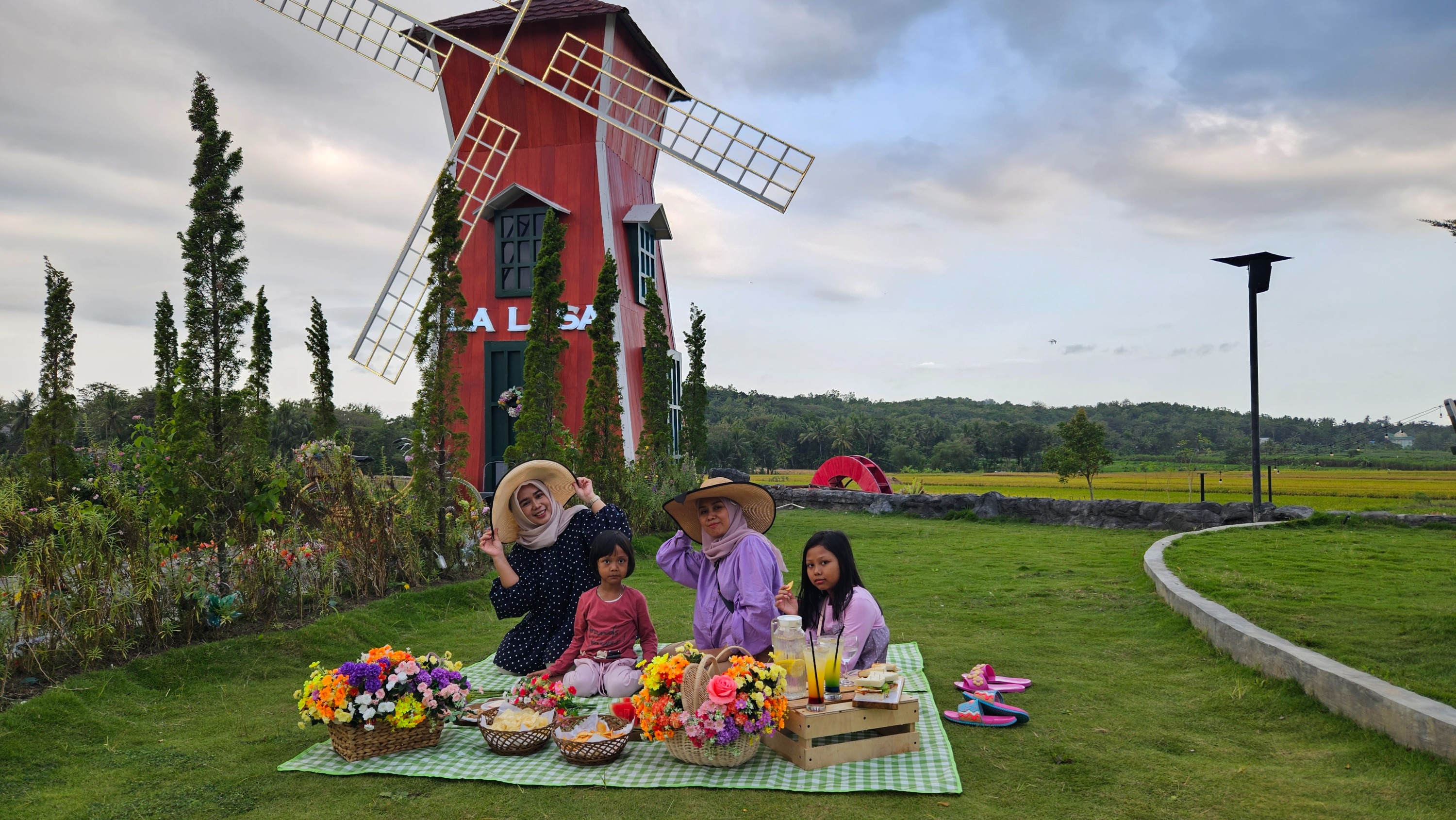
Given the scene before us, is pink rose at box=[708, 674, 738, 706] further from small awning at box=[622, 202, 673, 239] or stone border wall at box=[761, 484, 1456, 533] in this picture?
small awning at box=[622, 202, 673, 239]

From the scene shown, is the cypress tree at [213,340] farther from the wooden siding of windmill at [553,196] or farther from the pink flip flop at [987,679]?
the wooden siding of windmill at [553,196]

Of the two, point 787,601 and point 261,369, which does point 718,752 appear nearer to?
point 787,601

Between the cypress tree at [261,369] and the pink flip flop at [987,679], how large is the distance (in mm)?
5668

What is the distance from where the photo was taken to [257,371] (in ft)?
25.6

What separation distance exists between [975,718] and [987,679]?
632mm

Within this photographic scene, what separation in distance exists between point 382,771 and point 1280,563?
7.91 meters

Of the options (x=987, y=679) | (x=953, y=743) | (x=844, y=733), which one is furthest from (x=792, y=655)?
(x=987, y=679)

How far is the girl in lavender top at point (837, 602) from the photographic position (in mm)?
4324

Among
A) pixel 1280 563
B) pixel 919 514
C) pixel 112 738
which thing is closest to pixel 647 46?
pixel 919 514

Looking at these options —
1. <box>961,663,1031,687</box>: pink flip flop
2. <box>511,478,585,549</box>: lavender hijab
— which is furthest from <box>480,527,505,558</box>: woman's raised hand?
<box>961,663,1031,687</box>: pink flip flop

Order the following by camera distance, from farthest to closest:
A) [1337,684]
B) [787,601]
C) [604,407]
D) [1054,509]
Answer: [1054,509], [604,407], [787,601], [1337,684]

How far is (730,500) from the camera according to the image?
5.00m

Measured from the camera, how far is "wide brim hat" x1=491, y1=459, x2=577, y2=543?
5.57 meters

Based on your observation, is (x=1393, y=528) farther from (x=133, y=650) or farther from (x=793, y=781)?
(x=133, y=650)
